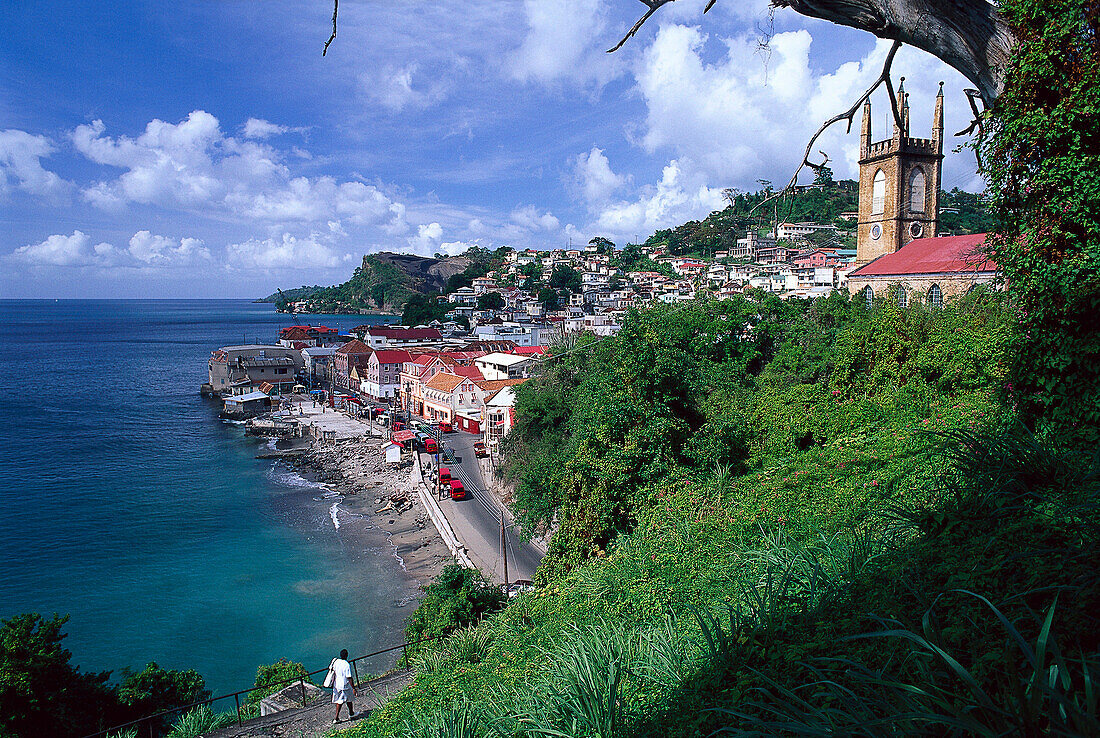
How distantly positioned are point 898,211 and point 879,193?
3.98 ft

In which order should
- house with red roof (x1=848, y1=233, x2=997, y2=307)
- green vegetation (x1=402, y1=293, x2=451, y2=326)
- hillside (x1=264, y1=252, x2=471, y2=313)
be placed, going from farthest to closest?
hillside (x1=264, y1=252, x2=471, y2=313)
green vegetation (x1=402, y1=293, x2=451, y2=326)
house with red roof (x1=848, y1=233, x2=997, y2=307)

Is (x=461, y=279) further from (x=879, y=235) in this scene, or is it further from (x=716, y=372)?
(x=716, y=372)

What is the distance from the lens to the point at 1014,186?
4.13 metres

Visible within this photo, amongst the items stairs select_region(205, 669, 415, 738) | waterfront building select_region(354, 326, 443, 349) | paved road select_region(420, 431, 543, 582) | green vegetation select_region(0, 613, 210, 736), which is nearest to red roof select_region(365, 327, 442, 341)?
waterfront building select_region(354, 326, 443, 349)

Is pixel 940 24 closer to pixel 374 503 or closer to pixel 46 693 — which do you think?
pixel 46 693

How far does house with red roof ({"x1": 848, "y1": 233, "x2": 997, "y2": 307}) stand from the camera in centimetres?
1884

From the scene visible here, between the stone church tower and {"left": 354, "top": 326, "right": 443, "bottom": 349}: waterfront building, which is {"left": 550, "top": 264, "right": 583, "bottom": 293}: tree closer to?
{"left": 354, "top": 326, "right": 443, "bottom": 349}: waterfront building

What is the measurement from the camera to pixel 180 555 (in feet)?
69.8

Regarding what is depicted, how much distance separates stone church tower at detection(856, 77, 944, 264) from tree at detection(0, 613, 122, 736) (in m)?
28.2

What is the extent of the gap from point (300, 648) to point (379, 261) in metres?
153

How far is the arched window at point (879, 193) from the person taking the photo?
81.3ft

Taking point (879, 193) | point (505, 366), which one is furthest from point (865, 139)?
point (505, 366)

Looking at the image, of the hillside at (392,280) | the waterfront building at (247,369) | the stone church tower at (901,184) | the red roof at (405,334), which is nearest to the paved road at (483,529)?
the stone church tower at (901,184)

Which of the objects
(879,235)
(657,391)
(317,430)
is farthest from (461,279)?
(657,391)
